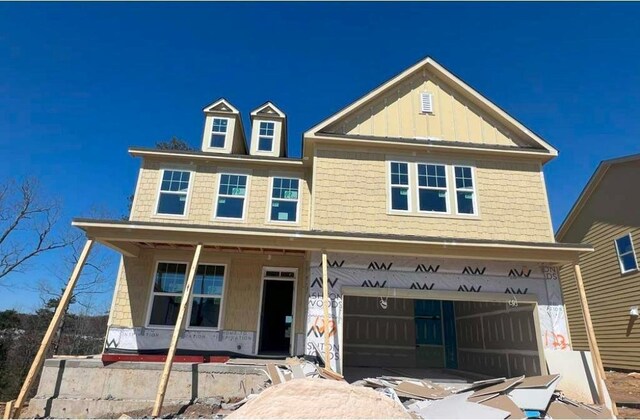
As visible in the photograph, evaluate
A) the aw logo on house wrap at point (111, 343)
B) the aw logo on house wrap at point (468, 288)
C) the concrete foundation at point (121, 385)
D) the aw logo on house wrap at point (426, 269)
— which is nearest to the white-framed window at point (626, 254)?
the aw logo on house wrap at point (468, 288)

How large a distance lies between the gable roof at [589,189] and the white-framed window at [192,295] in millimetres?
14104

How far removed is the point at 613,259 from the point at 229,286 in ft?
45.1

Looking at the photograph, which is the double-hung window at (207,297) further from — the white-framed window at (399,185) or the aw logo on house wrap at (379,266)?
the white-framed window at (399,185)

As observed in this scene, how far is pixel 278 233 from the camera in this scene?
8508 millimetres

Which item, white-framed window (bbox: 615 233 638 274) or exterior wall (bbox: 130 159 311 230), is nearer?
exterior wall (bbox: 130 159 311 230)

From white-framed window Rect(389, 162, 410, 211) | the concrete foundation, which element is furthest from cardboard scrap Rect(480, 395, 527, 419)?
white-framed window Rect(389, 162, 410, 211)

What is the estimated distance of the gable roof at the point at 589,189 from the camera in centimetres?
1353

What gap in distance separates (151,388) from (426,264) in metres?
6.80

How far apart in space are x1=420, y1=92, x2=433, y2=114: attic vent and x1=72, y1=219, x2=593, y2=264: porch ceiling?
457cm

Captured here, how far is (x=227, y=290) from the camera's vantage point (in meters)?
10.6

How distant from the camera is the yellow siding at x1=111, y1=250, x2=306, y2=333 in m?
10.3

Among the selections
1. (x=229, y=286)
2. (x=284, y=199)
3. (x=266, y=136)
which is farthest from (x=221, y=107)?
(x=229, y=286)

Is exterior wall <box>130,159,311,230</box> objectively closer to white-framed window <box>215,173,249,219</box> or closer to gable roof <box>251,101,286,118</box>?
white-framed window <box>215,173,249,219</box>

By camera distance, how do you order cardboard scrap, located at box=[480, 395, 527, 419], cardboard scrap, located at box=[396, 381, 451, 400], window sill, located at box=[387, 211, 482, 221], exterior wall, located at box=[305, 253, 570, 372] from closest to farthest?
1. cardboard scrap, located at box=[480, 395, 527, 419]
2. cardboard scrap, located at box=[396, 381, 451, 400]
3. exterior wall, located at box=[305, 253, 570, 372]
4. window sill, located at box=[387, 211, 482, 221]
